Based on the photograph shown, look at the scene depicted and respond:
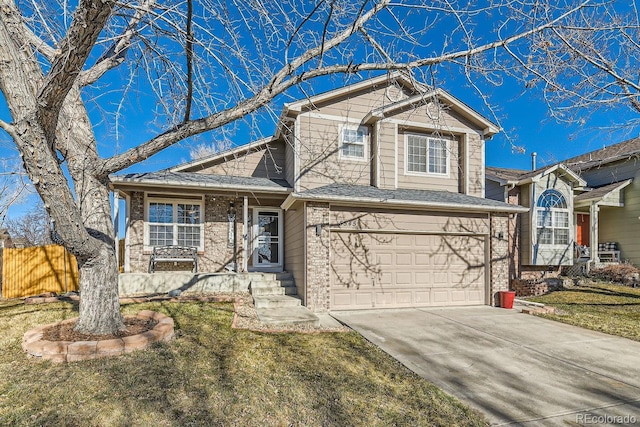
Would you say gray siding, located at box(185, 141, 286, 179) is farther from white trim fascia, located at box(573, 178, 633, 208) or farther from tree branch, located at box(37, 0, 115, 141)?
white trim fascia, located at box(573, 178, 633, 208)

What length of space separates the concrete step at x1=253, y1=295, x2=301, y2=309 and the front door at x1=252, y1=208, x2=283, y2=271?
2.81 meters

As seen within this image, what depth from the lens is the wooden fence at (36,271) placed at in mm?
9950

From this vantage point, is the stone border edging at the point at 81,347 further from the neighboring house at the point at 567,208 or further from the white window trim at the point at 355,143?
the neighboring house at the point at 567,208

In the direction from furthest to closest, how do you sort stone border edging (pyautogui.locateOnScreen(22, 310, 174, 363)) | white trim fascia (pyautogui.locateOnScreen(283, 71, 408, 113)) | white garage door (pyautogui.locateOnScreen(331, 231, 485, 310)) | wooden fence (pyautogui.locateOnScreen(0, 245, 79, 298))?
wooden fence (pyautogui.locateOnScreen(0, 245, 79, 298)) < white trim fascia (pyautogui.locateOnScreen(283, 71, 408, 113)) < white garage door (pyautogui.locateOnScreen(331, 231, 485, 310)) < stone border edging (pyautogui.locateOnScreen(22, 310, 174, 363))

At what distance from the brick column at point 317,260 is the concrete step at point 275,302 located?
52 centimetres

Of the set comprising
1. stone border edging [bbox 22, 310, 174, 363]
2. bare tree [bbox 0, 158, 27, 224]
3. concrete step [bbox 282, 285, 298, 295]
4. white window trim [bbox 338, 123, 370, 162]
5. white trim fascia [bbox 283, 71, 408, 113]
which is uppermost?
white trim fascia [bbox 283, 71, 408, 113]

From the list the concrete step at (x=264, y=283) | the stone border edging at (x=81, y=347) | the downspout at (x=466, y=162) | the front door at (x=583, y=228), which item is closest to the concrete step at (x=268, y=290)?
the concrete step at (x=264, y=283)

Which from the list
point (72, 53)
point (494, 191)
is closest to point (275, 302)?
point (72, 53)

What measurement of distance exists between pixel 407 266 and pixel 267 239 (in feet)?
16.0

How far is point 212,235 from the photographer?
1120 centimetres

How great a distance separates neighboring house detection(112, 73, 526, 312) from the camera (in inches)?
347

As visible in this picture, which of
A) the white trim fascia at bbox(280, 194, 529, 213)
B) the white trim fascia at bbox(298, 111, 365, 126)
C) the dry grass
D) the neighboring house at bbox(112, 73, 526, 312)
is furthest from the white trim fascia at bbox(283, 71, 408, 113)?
the dry grass

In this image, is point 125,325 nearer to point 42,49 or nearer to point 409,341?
point 42,49

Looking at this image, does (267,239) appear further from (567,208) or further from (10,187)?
(567,208)
